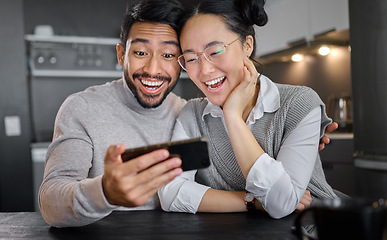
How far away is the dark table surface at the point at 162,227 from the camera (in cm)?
84

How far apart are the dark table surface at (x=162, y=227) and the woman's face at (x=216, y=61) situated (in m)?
0.44

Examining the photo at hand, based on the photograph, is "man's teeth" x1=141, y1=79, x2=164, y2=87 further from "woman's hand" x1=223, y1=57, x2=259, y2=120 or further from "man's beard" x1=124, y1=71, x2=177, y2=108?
"woman's hand" x1=223, y1=57, x2=259, y2=120

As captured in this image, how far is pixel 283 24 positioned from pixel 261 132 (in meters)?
2.53

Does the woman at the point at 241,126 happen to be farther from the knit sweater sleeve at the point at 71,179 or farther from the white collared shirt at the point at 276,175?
the knit sweater sleeve at the point at 71,179

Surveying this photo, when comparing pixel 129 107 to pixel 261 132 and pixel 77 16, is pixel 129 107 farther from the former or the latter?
pixel 77 16

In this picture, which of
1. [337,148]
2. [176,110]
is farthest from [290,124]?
[337,148]

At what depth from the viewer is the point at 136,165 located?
2.40ft

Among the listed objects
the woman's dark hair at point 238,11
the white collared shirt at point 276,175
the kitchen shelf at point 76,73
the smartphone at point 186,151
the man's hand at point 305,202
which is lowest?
the man's hand at point 305,202

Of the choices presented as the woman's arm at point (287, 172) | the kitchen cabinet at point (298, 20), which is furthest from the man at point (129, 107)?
the kitchen cabinet at point (298, 20)

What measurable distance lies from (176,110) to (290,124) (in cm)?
53

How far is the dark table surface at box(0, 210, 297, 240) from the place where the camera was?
84cm

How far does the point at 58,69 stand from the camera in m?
4.04

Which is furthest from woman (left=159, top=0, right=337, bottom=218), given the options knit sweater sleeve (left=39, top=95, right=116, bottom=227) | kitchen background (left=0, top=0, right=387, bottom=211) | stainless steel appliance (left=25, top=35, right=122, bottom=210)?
stainless steel appliance (left=25, top=35, right=122, bottom=210)

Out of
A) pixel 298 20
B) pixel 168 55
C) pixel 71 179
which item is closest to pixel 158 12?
pixel 168 55
